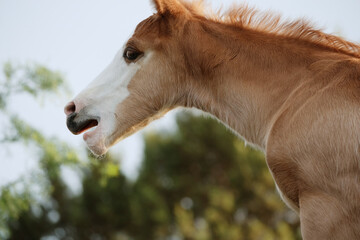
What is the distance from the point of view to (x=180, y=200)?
109ft

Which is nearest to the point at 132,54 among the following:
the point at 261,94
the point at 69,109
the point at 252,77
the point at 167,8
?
the point at 167,8

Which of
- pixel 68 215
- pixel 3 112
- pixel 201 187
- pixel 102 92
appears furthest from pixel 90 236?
pixel 102 92

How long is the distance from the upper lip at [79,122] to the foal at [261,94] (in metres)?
0.01

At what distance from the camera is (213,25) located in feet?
14.0

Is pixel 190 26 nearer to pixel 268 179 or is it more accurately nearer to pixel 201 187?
pixel 268 179

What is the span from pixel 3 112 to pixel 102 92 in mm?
3639

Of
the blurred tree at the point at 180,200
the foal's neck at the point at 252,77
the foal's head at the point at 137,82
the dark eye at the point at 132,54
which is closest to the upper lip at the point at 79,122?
the foal's head at the point at 137,82

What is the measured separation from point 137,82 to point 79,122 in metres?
0.66

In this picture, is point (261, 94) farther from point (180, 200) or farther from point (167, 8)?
point (180, 200)

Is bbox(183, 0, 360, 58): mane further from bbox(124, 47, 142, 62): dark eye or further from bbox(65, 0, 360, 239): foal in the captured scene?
bbox(124, 47, 142, 62): dark eye

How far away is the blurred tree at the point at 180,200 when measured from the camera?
28.3 meters

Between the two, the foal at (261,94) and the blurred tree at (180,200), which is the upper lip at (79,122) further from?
the blurred tree at (180,200)

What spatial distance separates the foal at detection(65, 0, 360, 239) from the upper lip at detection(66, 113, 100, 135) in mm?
10

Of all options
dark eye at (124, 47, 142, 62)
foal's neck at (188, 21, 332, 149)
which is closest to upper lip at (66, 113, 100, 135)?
dark eye at (124, 47, 142, 62)
